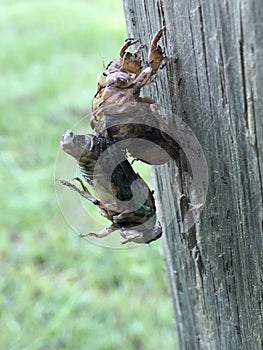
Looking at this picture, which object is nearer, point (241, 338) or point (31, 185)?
point (241, 338)

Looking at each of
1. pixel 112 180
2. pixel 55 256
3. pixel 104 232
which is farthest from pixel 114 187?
pixel 55 256

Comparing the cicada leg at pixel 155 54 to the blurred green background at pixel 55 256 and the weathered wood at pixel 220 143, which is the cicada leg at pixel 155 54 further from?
the blurred green background at pixel 55 256

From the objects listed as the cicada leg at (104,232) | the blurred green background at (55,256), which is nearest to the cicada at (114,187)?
the cicada leg at (104,232)

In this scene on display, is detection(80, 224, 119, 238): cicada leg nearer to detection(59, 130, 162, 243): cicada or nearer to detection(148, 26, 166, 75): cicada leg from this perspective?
detection(59, 130, 162, 243): cicada

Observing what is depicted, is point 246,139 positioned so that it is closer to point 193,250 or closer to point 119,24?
point 193,250

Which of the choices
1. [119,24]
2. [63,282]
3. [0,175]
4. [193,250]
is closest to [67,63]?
[119,24]

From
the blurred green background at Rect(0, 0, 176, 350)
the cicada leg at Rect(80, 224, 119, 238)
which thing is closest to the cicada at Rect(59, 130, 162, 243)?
the cicada leg at Rect(80, 224, 119, 238)
